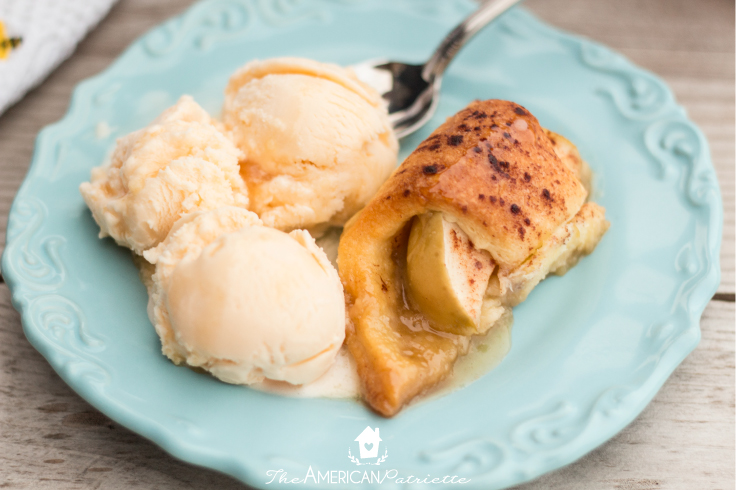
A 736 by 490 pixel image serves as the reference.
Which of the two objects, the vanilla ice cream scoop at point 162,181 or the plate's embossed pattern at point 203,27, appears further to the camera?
the plate's embossed pattern at point 203,27

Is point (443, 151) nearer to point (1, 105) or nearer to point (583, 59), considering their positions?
point (583, 59)

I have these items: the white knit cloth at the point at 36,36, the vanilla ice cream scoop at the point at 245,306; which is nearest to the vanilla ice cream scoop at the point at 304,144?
the vanilla ice cream scoop at the point at 245,306

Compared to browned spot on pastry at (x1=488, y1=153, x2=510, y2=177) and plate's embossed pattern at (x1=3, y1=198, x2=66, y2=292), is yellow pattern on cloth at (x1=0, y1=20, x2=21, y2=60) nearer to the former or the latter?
plate's embossed pattern at (x1=3, y1=198, x2=66, y2=292)

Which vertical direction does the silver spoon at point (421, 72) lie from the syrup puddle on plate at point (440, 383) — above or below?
above

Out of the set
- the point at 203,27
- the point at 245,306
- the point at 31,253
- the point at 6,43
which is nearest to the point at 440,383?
the point at 245,306

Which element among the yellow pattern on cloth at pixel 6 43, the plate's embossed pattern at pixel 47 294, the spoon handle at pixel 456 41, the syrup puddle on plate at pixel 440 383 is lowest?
the syrup puddle on plate at pixel 440 383

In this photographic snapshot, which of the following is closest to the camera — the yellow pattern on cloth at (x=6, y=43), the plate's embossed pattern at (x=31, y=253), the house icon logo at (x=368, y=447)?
the house icon logo at (x=368, y=447)

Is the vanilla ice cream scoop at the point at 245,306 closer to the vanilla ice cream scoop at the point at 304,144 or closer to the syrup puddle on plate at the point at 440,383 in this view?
the syrup puddle on plate at the point at 440,383
